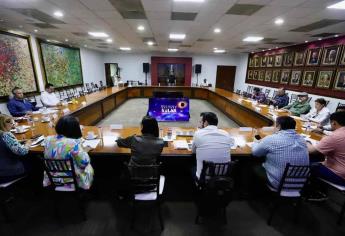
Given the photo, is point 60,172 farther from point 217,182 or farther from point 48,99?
point 48,99

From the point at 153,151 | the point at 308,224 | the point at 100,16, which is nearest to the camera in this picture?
the point at 153,151

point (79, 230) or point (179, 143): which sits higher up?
point (179, 143)

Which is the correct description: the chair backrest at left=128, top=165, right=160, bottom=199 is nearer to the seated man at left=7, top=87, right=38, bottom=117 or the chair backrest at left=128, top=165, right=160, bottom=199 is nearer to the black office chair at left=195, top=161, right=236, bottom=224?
the black office chair at left=195, top=161, right=236, bottom=224

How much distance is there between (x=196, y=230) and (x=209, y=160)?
81cm

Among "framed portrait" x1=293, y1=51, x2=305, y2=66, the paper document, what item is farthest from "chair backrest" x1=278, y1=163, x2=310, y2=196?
"framed portrait" x1=293, y1=51, x2=305, y2=66

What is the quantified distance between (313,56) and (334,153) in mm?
6220

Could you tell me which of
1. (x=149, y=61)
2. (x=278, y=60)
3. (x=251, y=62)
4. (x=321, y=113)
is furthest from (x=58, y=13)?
(x=251, y=62)

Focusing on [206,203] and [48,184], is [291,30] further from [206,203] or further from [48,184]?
[48,184]

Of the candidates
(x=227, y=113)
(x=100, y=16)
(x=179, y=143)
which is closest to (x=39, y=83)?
(x=100, y=16)

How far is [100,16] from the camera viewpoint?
3.88 metres

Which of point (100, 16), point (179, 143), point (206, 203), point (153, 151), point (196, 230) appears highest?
point (100, 16)

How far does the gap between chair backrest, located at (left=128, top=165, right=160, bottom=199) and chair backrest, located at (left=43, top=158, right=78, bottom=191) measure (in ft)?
1.96

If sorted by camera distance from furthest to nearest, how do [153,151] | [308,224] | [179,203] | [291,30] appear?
1. [291,30]
2. [179,203]
3. [308,224]
4. [153,151]

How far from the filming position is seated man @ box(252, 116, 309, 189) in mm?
1837
